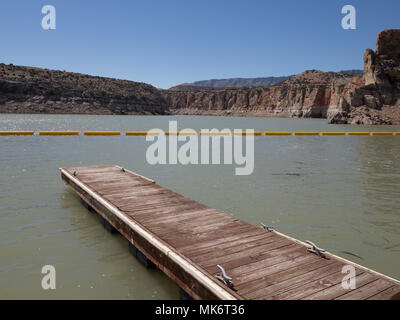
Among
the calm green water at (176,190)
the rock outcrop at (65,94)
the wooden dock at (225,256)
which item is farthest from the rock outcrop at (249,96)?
the wooden dock at (225,256)

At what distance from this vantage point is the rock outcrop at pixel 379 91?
56028mm

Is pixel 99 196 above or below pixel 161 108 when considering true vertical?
below

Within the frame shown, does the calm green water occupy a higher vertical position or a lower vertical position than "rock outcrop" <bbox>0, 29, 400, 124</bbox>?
lower

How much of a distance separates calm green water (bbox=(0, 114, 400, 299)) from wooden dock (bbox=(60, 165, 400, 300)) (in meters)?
0.60

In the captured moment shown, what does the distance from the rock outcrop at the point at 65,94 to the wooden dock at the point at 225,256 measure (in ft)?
292

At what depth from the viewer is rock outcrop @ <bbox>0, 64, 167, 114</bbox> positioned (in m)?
85.1

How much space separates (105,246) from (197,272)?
2.94 m

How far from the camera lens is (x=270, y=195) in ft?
34.0

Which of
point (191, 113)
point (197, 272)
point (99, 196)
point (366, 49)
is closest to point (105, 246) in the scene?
point (99, 196)

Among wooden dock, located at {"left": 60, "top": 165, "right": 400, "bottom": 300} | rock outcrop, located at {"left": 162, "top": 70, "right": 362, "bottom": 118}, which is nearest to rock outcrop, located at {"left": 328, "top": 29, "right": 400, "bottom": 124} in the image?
rock outcrop, located at {"left": 162, "top": 70, "right": 362, "bottom": 118}

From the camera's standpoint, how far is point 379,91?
60844 millimetres

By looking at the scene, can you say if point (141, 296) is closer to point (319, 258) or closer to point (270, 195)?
point (319, 258)

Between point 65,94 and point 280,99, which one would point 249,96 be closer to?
point 280,99

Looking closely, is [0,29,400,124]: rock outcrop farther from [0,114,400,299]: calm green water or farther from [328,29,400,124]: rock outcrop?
→ [0,114,400,299]: calm green water
